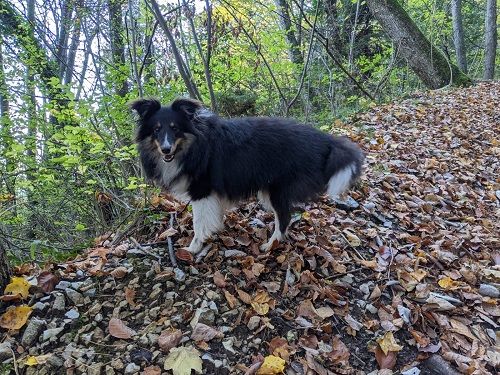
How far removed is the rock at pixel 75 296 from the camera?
2.99 m

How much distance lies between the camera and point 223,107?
960 cm

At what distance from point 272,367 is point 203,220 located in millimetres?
1440

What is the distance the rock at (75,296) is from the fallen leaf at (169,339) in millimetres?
719

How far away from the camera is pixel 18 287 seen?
2908 mm

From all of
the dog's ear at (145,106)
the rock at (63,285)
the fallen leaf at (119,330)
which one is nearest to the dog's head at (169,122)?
the dog's ear at (145,106)

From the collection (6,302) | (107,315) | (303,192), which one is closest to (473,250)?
(303,192)

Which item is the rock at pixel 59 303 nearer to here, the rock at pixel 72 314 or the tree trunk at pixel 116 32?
the rock at pixel 72 314

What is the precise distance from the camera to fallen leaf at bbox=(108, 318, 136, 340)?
2763 millimetres

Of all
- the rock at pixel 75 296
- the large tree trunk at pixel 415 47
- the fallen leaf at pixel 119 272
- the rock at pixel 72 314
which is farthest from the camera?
the large tree trunk at pixel 415 47

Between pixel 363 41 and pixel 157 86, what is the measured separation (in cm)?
795

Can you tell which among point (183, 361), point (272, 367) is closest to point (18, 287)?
point (183, 361)

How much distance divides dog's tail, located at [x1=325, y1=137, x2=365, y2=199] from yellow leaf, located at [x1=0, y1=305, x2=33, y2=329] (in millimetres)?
2646

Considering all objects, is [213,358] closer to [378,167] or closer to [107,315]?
[107,315]

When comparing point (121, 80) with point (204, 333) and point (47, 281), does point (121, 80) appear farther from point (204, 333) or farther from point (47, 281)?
point (204, 333)
